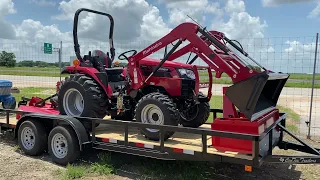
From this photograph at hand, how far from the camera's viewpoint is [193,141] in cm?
543

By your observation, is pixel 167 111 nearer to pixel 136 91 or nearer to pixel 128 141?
pixel 128 141

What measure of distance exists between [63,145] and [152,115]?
5.70ft

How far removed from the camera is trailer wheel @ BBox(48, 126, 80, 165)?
5648 mm

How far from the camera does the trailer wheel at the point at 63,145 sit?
18.5 ft

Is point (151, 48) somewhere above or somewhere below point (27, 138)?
above

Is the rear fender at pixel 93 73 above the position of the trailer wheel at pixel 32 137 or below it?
above

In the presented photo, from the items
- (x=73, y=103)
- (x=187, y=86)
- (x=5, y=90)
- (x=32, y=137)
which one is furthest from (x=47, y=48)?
(x=187, y=86)

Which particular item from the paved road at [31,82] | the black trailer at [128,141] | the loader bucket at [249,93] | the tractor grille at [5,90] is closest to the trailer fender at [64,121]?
the black trailer at [128,141]

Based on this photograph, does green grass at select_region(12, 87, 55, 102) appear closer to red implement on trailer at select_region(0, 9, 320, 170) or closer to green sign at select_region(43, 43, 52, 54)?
green sign at select_region(43, 43, 52, 54)

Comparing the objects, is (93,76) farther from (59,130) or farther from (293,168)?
(293,168)

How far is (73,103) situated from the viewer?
662 cm

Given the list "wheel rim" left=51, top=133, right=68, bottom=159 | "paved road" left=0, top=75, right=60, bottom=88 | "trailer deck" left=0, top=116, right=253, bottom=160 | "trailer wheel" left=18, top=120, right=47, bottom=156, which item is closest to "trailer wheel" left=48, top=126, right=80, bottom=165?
"wheel rim" left=51, top=133, right=68, bottom=159

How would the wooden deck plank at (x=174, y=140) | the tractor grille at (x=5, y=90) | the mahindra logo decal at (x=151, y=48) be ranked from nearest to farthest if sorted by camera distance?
the wooden deck plank at (x=174, y=140) < the mahindra logo decal at (x=151, y=48) < the tractor grille at (x=5, y=90)

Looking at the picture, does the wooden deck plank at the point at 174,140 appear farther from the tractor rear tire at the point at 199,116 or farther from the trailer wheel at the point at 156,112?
the tractor rear tire at the point at 199,116
